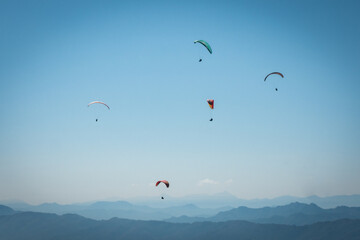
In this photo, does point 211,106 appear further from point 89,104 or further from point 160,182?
point 89,104

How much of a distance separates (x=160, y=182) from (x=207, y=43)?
37.9 m

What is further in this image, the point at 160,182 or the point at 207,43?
the point at 160,182

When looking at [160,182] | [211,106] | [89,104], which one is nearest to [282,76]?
[211,106]

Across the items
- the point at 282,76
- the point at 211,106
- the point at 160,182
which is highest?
the point at 282,76

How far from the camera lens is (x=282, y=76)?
79.9 m

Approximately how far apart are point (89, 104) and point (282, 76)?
52.5 meters

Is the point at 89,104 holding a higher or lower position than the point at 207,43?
lower

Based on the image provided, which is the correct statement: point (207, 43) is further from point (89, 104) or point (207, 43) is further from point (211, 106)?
A: point (89, 104)

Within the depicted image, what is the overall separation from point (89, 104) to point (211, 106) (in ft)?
107

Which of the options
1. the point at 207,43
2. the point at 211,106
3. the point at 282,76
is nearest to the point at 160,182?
the point at 211,106

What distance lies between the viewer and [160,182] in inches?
3100

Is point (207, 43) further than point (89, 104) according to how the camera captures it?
No

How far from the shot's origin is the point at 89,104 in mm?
79562

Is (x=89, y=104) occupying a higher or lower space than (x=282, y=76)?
lower
